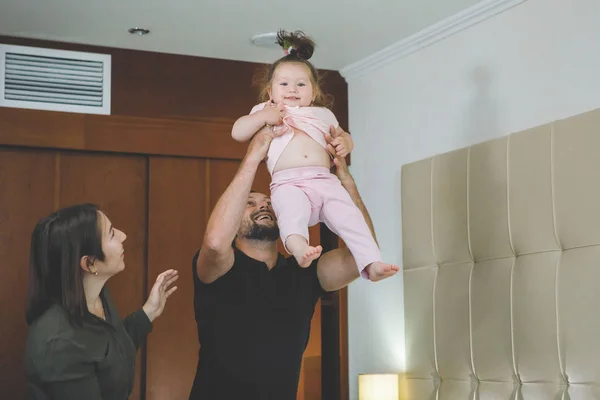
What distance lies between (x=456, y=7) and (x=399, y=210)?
1.05 metres

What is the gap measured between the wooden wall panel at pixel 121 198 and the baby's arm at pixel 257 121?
1694 millimetres

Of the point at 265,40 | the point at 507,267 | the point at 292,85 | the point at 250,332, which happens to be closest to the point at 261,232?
the point at 250,332

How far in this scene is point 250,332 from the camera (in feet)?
8.24

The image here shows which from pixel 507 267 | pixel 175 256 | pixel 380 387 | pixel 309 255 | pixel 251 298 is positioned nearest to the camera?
pixel 309 255

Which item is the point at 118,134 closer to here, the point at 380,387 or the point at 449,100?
the point at 449,100

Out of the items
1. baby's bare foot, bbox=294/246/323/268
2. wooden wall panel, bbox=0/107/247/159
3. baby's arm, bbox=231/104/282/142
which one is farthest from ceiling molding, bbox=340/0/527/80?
baby's bare foot, bbox=294/246/323/268

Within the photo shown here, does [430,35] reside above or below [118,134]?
above

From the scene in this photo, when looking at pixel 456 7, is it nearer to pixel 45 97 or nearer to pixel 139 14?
pixel 139 14

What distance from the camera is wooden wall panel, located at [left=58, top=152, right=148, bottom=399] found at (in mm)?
3963

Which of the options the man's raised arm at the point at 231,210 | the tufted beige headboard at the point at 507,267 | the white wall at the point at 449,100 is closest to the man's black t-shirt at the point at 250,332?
the man's raised arm at the point at 231,210

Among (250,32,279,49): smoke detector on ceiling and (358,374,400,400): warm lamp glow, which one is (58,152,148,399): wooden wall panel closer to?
(250,32,279,49): smoke detector on ceiling

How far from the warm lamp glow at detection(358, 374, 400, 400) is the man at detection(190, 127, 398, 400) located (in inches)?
53.2

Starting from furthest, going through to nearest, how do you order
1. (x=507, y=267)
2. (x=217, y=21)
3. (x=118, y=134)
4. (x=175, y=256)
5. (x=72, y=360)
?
1. (x=175, y=256)
2. (x=118, y=134)
3. (x=217, y=21)
4. (x=507, y=267)
5. (x=72, y=360)

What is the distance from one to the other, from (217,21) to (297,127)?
57.9 inches
